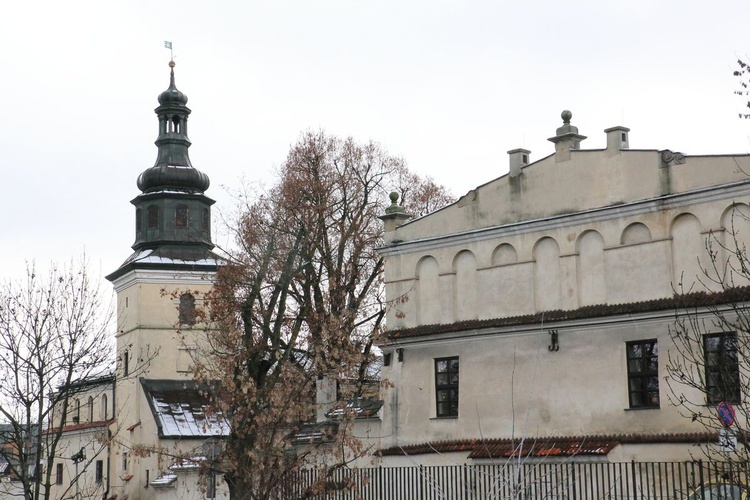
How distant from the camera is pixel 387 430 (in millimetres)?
31625

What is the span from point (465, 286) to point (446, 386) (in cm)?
269

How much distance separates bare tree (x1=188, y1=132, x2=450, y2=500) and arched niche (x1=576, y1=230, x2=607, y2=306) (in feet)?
18.6

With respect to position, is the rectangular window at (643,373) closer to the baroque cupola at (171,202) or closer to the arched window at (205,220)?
the baroque cupola at (171,202)

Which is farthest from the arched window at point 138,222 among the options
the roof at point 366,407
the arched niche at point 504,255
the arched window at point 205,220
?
the arched niche at point 504,255

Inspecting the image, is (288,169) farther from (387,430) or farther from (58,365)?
(58,365)

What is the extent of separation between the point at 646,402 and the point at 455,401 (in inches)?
226

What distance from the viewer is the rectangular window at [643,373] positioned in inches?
1024

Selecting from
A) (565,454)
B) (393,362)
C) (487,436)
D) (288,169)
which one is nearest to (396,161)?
(288,169)

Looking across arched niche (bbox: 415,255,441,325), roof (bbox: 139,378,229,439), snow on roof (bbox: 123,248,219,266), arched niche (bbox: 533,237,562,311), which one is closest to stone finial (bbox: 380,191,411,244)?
arched niche (bbox: 415,255,441,325)

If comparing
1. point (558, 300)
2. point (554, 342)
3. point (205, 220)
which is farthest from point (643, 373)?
point (205, 220)

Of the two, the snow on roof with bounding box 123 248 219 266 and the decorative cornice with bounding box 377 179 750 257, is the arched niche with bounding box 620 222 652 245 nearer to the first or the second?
the decorative cornice with bounding box 377 179 750 257

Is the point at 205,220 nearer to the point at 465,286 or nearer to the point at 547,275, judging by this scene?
the point at 465,286

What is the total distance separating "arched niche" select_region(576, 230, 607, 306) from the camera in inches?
1083

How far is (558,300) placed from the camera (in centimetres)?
2830
